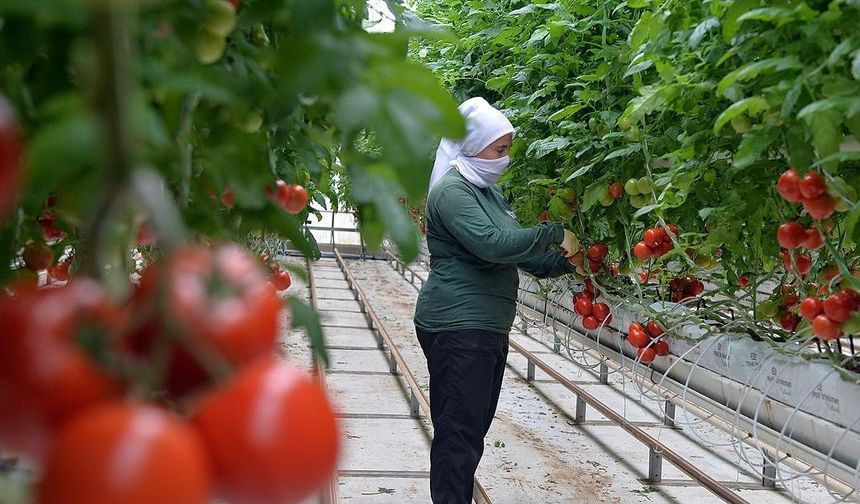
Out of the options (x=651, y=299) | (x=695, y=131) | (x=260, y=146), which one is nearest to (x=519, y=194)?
(x=651, y=299)

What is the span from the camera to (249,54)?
0.69m

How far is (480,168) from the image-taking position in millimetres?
2742

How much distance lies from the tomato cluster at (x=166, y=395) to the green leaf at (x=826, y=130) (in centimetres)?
137

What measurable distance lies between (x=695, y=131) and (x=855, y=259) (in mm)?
575

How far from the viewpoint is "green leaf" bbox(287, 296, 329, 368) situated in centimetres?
50

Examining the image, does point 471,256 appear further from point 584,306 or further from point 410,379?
point 410,379

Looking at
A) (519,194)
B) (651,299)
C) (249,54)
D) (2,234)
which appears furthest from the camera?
(519,194)

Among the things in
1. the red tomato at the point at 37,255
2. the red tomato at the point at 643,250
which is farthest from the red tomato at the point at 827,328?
the red tomato at the point at 37,255

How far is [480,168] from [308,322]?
2276 mm

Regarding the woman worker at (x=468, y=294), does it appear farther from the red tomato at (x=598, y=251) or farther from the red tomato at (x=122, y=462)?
the red tomato at (x=122, y=462)

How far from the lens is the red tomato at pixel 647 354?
2867mm

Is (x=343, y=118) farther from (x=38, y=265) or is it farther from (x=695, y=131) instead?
(x=695, y=131)

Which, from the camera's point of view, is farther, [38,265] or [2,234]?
[38,265]

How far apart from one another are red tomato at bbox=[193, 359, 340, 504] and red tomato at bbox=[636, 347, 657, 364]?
2.65 m
